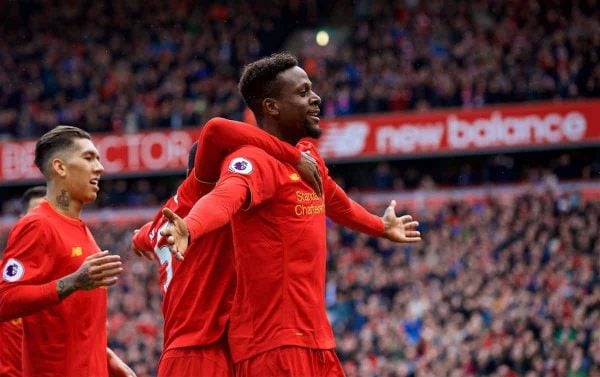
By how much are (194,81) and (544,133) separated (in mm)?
8047

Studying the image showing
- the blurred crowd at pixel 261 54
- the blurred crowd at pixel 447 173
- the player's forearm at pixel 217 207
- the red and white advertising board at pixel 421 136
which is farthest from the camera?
the blurred crowd at pixel 261 54

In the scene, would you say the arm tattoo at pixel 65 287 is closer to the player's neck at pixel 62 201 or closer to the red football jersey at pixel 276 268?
the player's neck at pixel 62 201

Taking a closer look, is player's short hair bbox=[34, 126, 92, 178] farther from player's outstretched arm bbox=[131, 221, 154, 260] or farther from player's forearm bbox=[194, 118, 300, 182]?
player's forearm bbox=[194, 118, 300, 182]

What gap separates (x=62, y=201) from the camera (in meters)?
6.12

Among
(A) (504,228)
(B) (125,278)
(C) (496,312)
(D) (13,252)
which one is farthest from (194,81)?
(D) (13,252)

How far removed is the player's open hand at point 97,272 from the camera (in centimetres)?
539

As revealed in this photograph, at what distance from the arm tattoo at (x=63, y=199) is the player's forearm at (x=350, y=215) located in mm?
1395

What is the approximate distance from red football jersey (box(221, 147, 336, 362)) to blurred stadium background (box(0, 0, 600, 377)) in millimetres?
9786

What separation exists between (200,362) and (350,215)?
3.79 ft

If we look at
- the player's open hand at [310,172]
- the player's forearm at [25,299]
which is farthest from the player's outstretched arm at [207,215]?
the player's forearm at [25,299]

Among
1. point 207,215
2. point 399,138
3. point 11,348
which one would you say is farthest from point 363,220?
point 399,138

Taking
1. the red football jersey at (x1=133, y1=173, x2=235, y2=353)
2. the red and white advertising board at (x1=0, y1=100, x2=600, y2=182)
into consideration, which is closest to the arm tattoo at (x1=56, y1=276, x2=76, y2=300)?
the red football jersey at (x1=133, y1=173, x2=235, y2=353)

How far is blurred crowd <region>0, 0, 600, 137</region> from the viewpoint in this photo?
22844 millimetres

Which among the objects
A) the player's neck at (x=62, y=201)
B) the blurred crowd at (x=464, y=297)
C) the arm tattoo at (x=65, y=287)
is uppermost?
the player's neck at (x=62, y=201)
